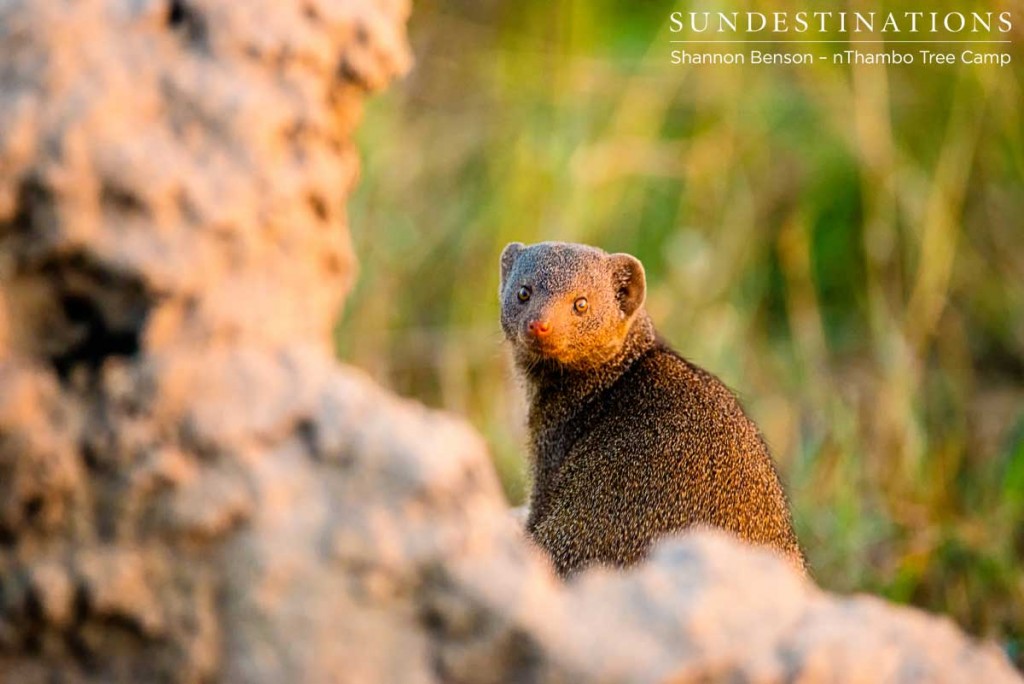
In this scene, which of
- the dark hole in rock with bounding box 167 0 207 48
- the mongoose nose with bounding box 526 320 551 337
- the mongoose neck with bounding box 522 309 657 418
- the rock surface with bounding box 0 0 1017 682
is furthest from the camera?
the mongoose neck with bounding box 522 309 657 418

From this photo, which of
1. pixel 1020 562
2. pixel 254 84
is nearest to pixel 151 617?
pixel 254 84

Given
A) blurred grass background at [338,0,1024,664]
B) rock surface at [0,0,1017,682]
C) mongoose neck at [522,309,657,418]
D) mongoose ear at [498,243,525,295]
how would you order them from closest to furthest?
rock surface at [0,0,1017,682], mongoose neck at [522,309,657,418], mongoose ear at [498,243,525,295], blurred grass background at [338,0,1024,664]

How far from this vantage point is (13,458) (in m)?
1.92

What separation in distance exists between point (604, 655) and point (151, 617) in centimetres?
57

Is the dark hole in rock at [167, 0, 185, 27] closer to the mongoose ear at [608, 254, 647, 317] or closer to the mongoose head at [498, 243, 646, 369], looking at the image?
the mongoose head at [498, 243, 646, 369]

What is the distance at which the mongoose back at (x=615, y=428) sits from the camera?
3238 mm

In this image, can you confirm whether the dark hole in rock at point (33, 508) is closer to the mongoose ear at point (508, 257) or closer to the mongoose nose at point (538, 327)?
the mongoose nose at point (538, 327)

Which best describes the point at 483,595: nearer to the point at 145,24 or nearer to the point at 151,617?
the point at 151,617

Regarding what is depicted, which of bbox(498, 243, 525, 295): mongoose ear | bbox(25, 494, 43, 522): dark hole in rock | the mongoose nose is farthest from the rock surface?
bbox(498, 243, 525, 295): mongoose ear

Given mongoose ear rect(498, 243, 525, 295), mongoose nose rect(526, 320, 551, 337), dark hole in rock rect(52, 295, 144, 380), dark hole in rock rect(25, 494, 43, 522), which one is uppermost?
dark hole in rock rect(52, 295, 144, 380)

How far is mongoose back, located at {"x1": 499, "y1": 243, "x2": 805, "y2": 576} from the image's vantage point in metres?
3.24

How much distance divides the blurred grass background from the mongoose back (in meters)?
1.84

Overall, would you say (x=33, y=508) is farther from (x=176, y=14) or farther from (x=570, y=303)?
(x=570, y=303)

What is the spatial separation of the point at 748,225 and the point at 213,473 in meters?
5.40
